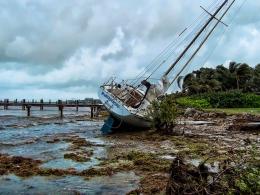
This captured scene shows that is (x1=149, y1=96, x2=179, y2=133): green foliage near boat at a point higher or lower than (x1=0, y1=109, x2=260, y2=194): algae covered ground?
higher

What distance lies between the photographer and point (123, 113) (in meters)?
34.1

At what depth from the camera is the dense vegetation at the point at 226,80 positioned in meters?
79.8

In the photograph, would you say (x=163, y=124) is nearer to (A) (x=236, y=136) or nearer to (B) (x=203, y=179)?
(A) (x=236, y=136)

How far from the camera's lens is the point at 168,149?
2331cm

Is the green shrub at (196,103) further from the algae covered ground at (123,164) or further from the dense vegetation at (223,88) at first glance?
the algae covered ground at (123,164)

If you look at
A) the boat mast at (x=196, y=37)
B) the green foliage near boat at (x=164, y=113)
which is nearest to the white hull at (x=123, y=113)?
the green foliage near boat at (x=164, y=113)

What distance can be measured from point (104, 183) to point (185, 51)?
2502 cm

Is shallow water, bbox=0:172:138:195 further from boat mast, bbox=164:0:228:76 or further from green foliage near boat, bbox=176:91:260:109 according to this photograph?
green foliage near boat, bbox=176:91:260:109

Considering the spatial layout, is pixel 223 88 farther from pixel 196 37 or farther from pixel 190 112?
pixel 196 37

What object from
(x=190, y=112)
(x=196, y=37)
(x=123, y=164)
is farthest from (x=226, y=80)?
(x=123, y=164)

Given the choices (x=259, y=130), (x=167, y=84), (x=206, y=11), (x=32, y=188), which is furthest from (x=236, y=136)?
(x=32, y=188)

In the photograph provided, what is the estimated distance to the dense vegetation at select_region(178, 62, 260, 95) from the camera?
79812 mm

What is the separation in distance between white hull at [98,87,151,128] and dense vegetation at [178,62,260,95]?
45.3 meters

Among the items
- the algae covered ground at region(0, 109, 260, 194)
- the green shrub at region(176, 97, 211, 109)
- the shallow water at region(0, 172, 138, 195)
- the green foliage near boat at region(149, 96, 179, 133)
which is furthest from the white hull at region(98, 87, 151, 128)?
the green shrub at region(176, 97, 211, 109)
